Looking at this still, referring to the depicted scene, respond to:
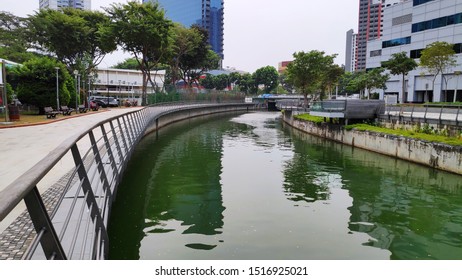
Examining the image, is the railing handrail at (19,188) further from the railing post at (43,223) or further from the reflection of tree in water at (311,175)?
the reflection of tree in water at (311,175)

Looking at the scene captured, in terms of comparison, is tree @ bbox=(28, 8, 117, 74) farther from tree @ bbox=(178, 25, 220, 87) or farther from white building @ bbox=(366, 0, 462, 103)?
white building @ bbox=(366, 0, 462, 103)

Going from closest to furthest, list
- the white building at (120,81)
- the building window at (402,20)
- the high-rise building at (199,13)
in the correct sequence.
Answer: the building window at (402,20) < the white building at (120,81) < the high-rise building at (199,13)

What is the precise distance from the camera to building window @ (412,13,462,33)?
54.2m

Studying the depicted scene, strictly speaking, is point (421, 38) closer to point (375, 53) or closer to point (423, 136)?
point (375, 53)

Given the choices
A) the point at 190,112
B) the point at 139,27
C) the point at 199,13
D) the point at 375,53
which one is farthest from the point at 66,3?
the point at 139,27

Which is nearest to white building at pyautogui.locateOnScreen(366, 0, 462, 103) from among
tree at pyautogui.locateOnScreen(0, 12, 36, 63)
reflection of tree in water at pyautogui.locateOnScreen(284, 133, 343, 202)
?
reflection of tree in water at pyautogui.locateOnScreen(284, 133, 343, 202)

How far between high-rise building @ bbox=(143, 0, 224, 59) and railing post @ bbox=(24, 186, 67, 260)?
151m

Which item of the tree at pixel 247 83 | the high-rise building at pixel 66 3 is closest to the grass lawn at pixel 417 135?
the tree at pixel 247 83

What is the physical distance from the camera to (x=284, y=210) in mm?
10805

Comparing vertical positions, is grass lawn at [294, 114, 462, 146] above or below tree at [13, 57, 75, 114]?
below

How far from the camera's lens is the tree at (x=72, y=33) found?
4228 centimetres

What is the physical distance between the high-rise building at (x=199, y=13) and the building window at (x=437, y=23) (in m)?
97.3
